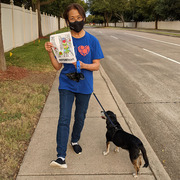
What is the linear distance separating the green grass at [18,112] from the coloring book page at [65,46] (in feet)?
5.32

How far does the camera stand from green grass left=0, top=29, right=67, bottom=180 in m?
3.17

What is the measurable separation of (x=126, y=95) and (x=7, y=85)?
11.4 feet

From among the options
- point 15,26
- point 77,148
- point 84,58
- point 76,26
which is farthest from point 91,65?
point 15,26

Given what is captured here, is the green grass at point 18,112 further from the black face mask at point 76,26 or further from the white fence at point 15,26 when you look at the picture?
A: the white fence at point 15,26

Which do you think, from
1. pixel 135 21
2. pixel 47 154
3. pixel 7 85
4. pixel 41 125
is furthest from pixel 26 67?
pixel 135 21

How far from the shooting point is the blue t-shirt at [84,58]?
111 inches

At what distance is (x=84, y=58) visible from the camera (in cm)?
287

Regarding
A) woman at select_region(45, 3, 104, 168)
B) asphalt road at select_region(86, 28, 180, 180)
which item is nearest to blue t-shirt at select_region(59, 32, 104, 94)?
woman at select_region(45, 3, 104, 168)

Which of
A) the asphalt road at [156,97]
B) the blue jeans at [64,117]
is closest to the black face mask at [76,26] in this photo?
the blue jeans at [64,117]

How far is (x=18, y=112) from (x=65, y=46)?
2.52 meters

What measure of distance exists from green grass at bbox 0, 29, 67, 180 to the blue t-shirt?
4.23 feet

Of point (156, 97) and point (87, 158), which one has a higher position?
point (156, 97)

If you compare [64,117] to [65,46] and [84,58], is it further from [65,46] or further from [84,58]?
[65,46]

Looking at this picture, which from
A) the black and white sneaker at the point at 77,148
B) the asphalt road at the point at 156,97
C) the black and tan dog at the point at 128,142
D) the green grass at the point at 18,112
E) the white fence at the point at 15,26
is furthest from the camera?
the white fence at the point at 15,26
